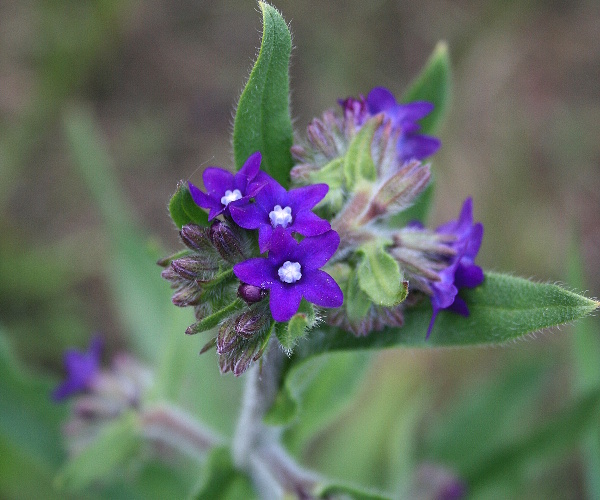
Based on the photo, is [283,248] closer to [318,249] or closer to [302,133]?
[318,249]

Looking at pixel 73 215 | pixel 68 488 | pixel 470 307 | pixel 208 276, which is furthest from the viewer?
pixel 73 215

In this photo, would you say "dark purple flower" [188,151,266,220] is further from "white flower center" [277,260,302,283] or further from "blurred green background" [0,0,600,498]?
"blurred green background" [0,0,600,498]

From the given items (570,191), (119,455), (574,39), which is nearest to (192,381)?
(119,455)

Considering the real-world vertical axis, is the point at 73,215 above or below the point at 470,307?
below

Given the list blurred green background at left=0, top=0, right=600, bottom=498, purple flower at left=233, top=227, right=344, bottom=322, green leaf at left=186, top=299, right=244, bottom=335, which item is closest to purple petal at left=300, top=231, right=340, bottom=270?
purple flower at left=233, top=227, right=344, bottom=322

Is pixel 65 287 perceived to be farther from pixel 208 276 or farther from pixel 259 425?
pixel 208 276

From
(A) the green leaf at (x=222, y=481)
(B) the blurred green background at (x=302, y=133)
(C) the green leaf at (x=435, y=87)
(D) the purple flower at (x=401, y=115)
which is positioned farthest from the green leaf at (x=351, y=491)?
(B) the blurred green background at (x=302, y=133)
